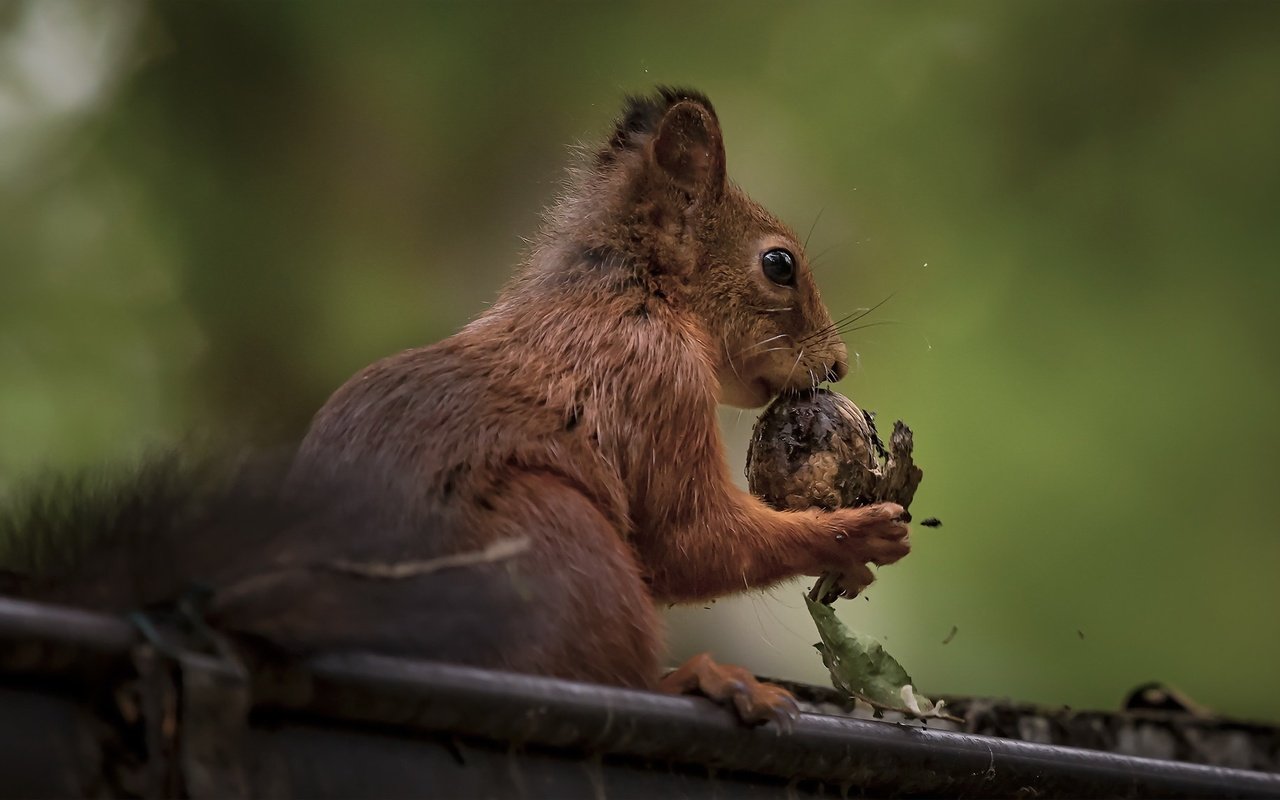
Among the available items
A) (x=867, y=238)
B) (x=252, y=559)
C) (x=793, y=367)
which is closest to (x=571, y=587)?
(x=252, y=559)

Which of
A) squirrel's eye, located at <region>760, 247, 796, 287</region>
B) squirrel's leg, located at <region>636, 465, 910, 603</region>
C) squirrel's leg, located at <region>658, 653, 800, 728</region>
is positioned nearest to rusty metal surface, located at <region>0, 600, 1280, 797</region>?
squirrel's leg, located at <region>658, 653, 800, 728</region>

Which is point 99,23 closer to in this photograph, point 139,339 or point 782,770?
point 139,339

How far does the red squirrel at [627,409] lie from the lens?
97 centimetres

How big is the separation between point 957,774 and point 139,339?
49.8 inches

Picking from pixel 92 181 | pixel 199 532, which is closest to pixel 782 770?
pixel 199 532

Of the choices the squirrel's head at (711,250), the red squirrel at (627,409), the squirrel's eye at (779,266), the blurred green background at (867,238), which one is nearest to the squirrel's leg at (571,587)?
the red squirrel at (627,409)

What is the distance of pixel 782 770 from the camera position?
953 millimetres

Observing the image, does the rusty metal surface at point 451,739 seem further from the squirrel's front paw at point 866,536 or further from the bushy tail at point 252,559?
the squirrel's front paw at point 866,536

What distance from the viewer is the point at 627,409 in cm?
111

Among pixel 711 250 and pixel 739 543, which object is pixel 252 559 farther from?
pixel 711 250

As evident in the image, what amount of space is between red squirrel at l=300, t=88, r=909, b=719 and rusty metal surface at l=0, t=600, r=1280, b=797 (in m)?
0.07

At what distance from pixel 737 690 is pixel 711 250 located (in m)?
0.59

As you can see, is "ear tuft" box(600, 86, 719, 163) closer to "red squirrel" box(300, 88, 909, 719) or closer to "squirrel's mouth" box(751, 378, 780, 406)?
"red squirrel" box(300, 88, 909, 719)

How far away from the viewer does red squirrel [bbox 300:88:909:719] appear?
0.97 m
